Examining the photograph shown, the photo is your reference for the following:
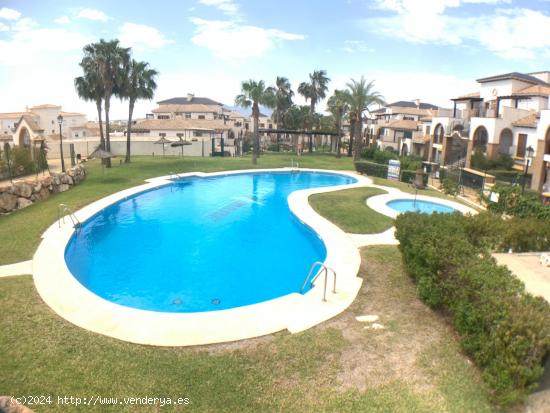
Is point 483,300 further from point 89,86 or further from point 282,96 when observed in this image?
point 282,96

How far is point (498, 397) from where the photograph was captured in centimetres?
687

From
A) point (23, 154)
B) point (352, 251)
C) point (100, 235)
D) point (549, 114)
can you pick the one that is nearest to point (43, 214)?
point (100, 235)

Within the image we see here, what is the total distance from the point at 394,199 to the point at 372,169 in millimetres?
10767

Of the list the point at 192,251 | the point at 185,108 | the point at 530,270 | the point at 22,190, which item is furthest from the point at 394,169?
the point at 185,108

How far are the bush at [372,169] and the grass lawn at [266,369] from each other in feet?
88.8

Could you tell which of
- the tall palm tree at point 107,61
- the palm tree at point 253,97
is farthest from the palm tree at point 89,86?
the palm tree at point 253,97

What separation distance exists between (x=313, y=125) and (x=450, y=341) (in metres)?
59.7

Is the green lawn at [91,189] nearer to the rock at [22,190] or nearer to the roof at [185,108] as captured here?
the rock at [22,190]

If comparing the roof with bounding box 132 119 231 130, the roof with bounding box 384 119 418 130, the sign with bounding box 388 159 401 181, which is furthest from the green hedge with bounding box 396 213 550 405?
the roof with bounding box 384 119 418 130

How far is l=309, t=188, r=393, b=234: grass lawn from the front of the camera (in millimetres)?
18891

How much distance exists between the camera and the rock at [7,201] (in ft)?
66.2

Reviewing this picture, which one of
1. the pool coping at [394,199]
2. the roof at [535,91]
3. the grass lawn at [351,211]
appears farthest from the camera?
the roof at [535,91]

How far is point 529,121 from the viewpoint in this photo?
113 feet

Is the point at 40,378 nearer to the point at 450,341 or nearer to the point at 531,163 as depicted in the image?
the point at 450,341
